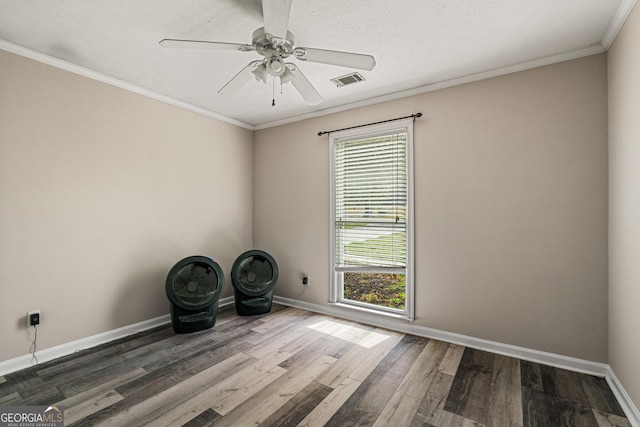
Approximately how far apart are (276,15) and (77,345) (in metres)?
3.01

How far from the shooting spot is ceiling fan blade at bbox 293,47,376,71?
1.74 metres

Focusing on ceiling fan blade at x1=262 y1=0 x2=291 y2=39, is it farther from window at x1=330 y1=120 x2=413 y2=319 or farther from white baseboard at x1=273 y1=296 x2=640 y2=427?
white baseboard at x1=273 y1=296 x2=640 y2=427

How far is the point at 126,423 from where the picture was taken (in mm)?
1690

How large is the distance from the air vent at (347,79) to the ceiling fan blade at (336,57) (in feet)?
3.08

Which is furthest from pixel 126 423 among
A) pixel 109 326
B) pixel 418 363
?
pixel 418 363

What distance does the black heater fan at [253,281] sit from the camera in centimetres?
339

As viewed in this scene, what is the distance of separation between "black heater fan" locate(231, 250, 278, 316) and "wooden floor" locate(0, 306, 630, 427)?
0.60 meters

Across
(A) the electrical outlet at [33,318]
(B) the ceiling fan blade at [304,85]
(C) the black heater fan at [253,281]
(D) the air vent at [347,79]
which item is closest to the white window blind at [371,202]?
(D) the air vent at [347,79]

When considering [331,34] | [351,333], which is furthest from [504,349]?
[331,34]

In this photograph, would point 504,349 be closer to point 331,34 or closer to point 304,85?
point 304,85

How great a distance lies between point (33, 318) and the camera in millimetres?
2311

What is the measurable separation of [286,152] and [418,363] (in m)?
2.79

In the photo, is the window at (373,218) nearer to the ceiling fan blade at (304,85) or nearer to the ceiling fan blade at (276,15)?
the ceiling fan blade at (304,85)

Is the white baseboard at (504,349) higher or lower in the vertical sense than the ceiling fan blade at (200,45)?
lower
